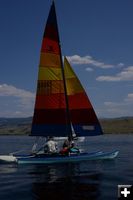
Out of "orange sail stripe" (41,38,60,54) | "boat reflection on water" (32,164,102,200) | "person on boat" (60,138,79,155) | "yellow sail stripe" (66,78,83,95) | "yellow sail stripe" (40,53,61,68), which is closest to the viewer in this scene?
"boat reflection on water" (32,164,102,200)

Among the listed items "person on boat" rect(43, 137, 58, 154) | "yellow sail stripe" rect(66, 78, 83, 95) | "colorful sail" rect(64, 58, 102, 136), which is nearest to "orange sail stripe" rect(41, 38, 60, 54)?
"colorful sail" rect(64, 58, 102, 136)

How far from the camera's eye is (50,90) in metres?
47.3

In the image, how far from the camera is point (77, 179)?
33562 mm

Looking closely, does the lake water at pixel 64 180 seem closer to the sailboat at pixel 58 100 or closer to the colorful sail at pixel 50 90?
the sailboat at pixel 58 100

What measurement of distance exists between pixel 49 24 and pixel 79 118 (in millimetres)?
13343

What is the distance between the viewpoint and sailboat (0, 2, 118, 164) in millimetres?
46312

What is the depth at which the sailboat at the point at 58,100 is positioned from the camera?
46.3 meters

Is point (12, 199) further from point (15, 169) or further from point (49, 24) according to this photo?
point (49, 24)

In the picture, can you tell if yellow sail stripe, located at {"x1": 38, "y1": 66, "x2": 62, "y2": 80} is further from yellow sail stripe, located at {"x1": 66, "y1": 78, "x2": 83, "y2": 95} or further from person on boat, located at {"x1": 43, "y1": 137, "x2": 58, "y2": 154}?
person on boat, located at {"x1": 43, "y1": 137, "x2": 58, "y2": 154}

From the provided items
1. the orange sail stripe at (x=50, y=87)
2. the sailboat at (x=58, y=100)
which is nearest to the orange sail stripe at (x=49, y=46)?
the sailboat at (x=58, y=100)

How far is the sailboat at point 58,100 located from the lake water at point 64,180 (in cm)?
512

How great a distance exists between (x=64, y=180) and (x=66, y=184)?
6.81 feet

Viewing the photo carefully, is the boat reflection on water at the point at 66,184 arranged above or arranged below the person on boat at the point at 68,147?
below

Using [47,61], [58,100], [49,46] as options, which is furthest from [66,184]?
[49,46]
